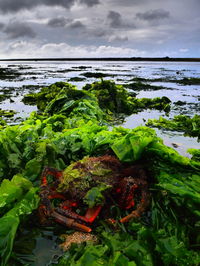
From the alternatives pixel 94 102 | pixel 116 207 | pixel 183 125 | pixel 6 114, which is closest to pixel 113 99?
pixel 94 102

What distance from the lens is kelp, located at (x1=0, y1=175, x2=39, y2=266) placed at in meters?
1.82

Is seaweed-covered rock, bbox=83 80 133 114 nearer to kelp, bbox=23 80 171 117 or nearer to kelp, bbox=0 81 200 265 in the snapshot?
kelp, bbox=23 80 171 117

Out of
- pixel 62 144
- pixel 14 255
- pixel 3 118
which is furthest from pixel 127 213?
pixel 3 118

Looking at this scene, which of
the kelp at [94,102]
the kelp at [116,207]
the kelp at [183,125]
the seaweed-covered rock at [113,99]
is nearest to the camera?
the kelp at [116,207]

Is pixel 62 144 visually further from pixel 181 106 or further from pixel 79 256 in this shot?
pixel 181 106

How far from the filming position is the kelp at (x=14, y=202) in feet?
5.96

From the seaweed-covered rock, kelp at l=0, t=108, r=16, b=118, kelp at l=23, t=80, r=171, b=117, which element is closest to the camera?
kelp at l=23, t=80, r=171, b=117

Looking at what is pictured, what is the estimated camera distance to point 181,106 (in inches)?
334

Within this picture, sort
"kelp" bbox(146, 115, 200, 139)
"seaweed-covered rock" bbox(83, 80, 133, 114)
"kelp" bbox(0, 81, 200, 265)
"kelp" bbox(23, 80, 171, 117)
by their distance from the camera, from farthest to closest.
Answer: "seaweed-covered rock" bbox(83, 80, 133, 114), "kelp" bbox(23, 80, 171, 117), "kelp" bbox(146, 115, 200, 139), "kelp" bbox(0, 81, 200, 265)

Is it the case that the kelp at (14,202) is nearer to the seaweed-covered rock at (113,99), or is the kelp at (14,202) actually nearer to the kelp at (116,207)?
the kelp at (116,207)

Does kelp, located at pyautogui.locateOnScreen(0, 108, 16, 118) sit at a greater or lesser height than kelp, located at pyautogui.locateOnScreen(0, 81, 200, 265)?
lesser

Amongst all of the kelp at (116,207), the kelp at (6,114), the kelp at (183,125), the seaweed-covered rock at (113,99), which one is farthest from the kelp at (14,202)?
the seaweed-covered rock at (113,99)

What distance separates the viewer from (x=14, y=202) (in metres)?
2.11

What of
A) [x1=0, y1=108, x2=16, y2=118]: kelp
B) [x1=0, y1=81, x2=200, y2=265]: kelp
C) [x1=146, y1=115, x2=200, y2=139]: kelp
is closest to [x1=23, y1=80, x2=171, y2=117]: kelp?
[x1=0, y1=108, x2=16, y2=118]: kelp
